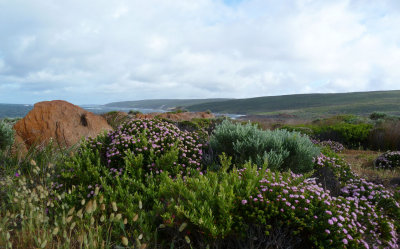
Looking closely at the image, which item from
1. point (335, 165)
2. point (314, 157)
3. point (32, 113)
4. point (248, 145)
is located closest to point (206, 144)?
point (248, 145)

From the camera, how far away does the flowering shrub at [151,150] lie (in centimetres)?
429

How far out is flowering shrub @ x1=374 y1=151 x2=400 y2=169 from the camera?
767 centimetres

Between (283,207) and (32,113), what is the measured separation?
290 inches

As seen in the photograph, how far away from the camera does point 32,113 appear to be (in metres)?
7.57

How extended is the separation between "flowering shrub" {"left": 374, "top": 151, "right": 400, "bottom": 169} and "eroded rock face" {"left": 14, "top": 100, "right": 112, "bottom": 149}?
8046 millimetres

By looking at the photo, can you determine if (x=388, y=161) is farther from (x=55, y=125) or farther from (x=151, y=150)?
(x=55, y=125)

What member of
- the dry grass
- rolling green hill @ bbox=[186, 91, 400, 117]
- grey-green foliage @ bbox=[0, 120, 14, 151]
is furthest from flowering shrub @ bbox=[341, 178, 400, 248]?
rolling green hill @ bbox=[186, 91, 400, 117]

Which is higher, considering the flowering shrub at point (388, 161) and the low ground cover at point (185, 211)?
the low ground cover at point (185, 211)

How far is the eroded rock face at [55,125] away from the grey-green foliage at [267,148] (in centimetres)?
365

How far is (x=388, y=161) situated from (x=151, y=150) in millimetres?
7110

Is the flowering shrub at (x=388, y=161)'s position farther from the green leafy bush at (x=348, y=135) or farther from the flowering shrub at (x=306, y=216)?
the flowering shrub at (x=306, y=216)

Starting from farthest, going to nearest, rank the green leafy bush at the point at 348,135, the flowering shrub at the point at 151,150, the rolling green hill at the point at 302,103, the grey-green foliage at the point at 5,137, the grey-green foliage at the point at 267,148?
the rolling green hill at the point at 302,103 < the green leafy bush at the point at 348,135 < the grey-green foliage at the point at 5,137 < the grey-green foliage at the point at 267,148 < the flowering shrub at the point at 151,150

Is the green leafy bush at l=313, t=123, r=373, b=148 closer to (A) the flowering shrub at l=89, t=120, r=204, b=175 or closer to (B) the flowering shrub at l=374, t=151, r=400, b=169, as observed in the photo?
(B) the flowering shrub at l=374, t=151, r=400, b=169

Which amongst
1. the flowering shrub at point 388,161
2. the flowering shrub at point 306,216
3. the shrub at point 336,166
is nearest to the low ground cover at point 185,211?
the flowering shrub at point 306,216
